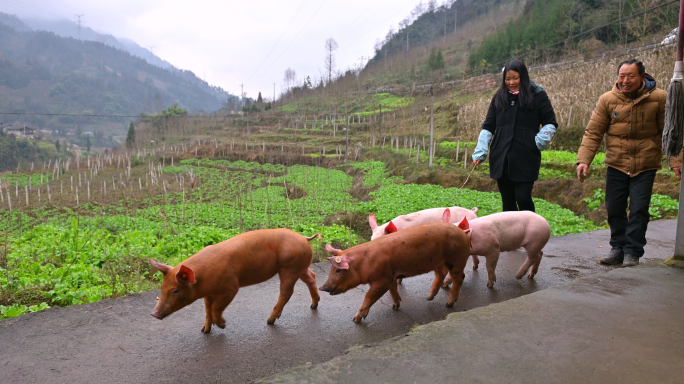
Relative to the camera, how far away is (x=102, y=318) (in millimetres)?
3594

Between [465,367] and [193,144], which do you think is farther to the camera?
[193,144]

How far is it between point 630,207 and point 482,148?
172cm

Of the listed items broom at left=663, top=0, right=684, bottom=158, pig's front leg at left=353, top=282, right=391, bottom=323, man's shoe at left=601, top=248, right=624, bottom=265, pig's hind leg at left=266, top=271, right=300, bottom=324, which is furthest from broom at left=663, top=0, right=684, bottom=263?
pig's hind leg at left=266, top=271, right=300, bottom=324

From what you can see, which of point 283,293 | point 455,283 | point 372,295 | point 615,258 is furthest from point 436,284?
point 615,258

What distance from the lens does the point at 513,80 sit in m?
5.15

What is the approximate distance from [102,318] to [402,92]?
204 feet

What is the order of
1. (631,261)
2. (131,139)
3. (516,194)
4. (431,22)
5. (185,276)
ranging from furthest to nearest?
(431,22)
(131,139)
(516,194)
(631,261)
(185,276)

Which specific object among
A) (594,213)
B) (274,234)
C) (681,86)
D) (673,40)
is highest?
(673,40)

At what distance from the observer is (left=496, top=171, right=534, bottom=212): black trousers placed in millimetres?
5406

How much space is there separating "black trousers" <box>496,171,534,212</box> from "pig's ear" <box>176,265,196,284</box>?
384 centimetres

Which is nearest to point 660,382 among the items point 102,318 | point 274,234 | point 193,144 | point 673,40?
point 274,234

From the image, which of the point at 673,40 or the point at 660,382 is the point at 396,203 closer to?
the point at 660,382

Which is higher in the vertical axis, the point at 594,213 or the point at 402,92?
the point at 402,92

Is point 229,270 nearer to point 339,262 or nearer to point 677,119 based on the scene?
point 339,262
